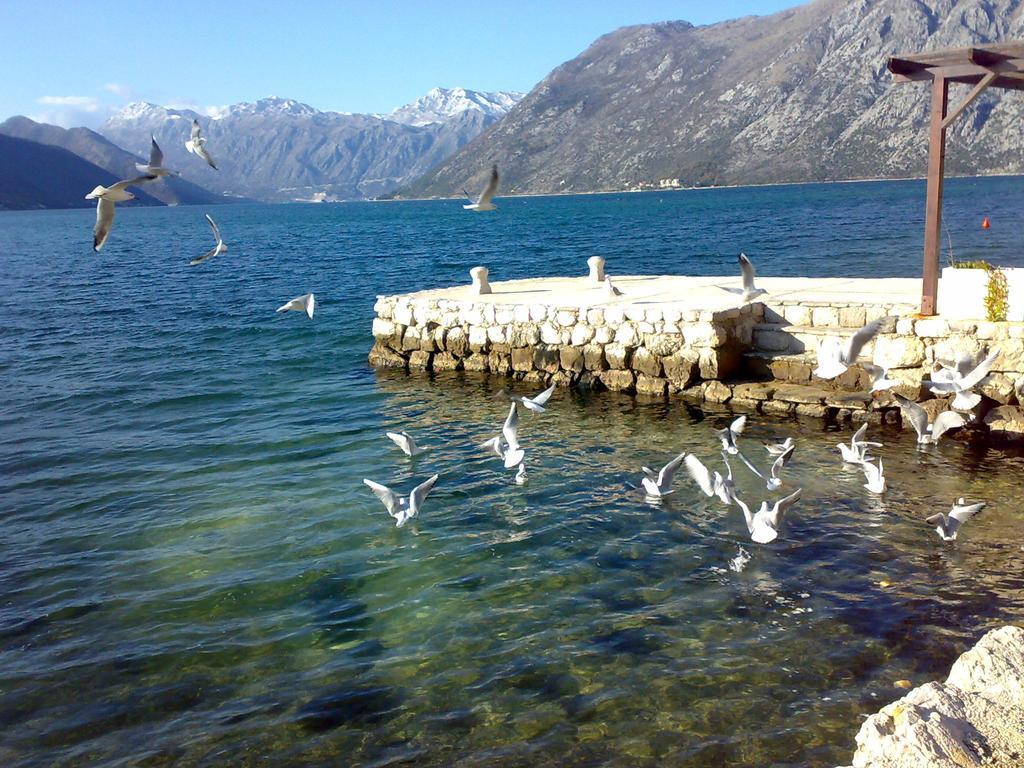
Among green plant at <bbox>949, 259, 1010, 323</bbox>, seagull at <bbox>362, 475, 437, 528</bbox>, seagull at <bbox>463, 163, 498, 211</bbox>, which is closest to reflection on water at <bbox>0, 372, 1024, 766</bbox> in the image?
seagull at <bbox>362, 475, 437, 528</bbox>

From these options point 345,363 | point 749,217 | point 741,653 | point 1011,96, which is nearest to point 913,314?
point 741,653

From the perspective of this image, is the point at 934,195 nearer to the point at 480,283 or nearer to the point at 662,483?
the point at 662,483

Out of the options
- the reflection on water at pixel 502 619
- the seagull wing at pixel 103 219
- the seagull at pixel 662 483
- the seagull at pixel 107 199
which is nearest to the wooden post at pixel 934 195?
the reflection on water at pixel 502 619

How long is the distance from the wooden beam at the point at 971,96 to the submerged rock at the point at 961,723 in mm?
10653

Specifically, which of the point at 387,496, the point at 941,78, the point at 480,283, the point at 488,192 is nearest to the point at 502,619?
the point at 387,496

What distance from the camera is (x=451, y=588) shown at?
352 inches

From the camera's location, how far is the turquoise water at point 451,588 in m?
6.61

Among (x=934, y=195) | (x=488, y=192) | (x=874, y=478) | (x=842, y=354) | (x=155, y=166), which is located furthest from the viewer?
(x=934, y=195)

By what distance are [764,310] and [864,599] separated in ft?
28.5

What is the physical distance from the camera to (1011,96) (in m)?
170

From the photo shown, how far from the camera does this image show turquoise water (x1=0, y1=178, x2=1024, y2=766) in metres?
6.61

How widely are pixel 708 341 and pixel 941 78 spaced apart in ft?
18.1

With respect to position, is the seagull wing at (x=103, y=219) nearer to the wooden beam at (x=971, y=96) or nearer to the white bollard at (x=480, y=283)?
the white bollard at (x=480, y=283)

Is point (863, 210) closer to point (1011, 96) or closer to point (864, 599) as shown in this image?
point (864, 599)
